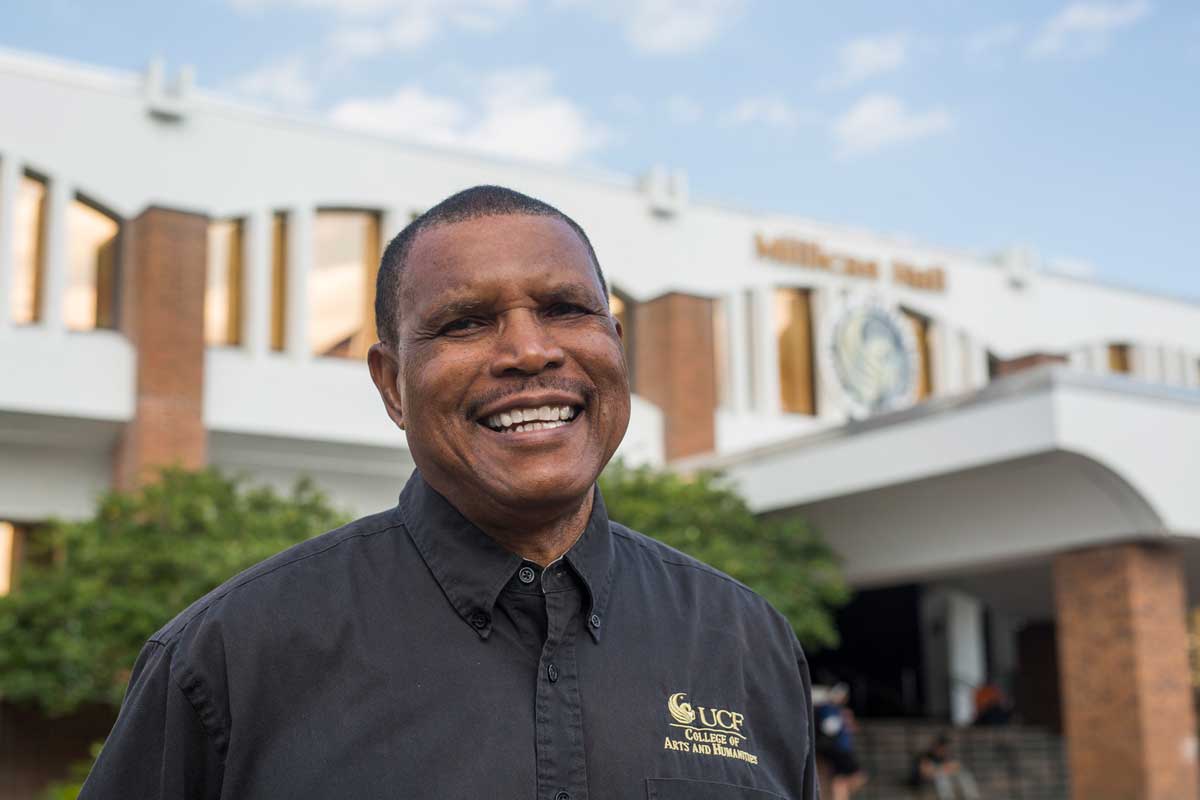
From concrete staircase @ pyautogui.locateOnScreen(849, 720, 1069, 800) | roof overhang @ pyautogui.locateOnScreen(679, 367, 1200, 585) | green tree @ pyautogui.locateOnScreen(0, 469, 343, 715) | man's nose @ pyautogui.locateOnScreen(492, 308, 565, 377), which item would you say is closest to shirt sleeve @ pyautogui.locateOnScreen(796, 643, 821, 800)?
man's nose @ pyautogui.locateOnScreen(492, 308, 565, 377)

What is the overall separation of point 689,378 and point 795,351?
146 inches

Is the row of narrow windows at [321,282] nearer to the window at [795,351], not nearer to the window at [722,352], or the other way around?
the window at [722,352]

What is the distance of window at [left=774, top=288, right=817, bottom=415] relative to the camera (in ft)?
95.1

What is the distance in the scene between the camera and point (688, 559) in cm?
230

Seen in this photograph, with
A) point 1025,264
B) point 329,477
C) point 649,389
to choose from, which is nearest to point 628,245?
point 649,389

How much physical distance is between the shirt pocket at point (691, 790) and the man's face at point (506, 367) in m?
0.40

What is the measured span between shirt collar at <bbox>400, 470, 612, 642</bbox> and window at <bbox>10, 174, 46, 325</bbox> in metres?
21.2

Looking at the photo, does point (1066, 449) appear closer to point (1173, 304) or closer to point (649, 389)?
point (649, 389)

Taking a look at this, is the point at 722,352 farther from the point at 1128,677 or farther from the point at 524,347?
the point at 524,347

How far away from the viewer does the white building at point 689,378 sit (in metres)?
18.2

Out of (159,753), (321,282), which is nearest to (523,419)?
(159,753)

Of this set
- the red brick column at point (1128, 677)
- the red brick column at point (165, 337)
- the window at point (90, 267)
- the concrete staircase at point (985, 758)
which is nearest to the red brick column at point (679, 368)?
the concrete staircase at point (985, 758)

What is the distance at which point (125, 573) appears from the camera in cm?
1712

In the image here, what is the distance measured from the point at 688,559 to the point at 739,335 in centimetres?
2622
